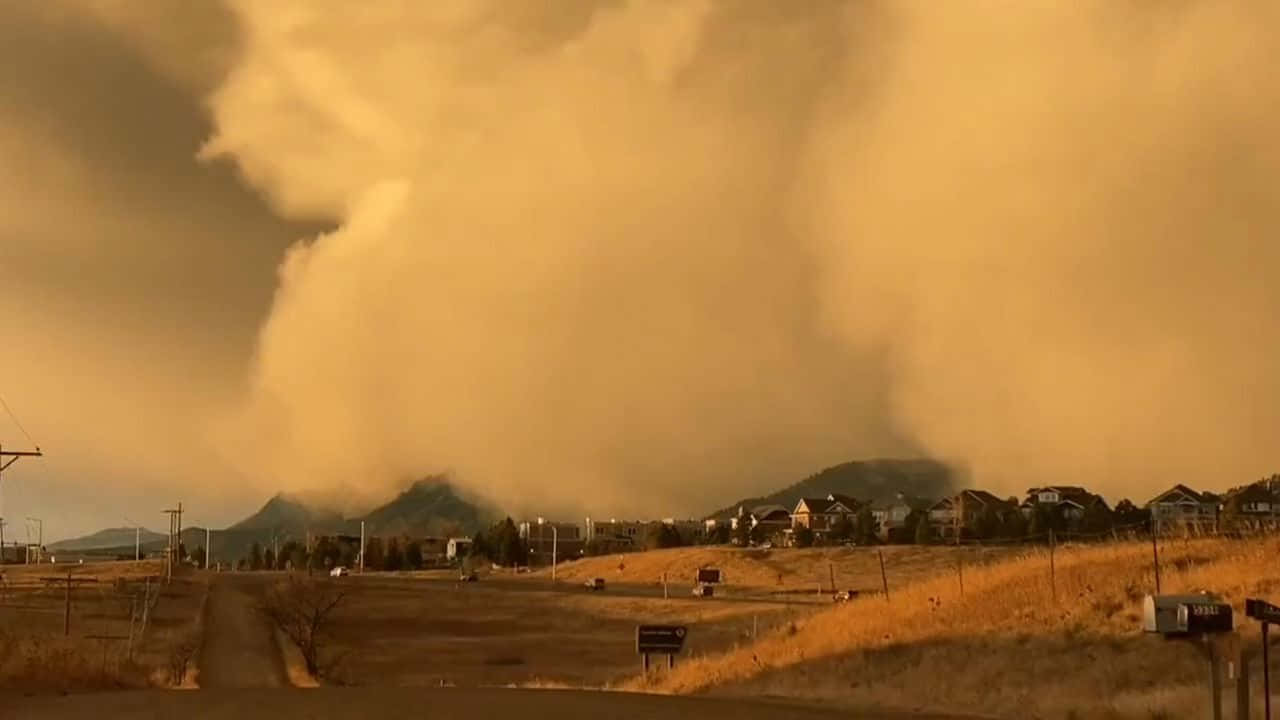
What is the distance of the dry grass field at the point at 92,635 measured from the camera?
27.4m

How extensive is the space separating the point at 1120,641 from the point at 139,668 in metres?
26.0

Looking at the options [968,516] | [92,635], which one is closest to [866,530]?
[968,516]

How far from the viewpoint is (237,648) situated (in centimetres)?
7750

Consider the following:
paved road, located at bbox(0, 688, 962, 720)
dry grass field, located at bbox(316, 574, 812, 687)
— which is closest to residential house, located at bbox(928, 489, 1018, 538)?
dry grass field, located at bbox(316, 574, 812, 687)

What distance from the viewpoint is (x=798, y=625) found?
4575cm

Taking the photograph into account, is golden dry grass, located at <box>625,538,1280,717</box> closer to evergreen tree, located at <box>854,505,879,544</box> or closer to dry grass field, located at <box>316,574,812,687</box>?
dry grass field, located at <box>316,574,812,687</box>

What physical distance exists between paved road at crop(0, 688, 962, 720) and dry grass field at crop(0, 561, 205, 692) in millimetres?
2512

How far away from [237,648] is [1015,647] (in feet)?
186

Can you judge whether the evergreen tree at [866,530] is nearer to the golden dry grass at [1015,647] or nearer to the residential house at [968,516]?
the residential house at [968,516]

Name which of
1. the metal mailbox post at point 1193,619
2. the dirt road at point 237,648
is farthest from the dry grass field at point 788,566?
the metal mailbox post at point 1193,619

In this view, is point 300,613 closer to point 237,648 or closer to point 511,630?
point 237,648

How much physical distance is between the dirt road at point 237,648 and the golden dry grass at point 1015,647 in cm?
1586

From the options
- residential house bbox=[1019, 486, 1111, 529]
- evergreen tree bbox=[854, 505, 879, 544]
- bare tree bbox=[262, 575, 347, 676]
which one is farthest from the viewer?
evergreen tree bbox=[854, 505, 879, 544]

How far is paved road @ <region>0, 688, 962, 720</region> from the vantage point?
2206 cm
